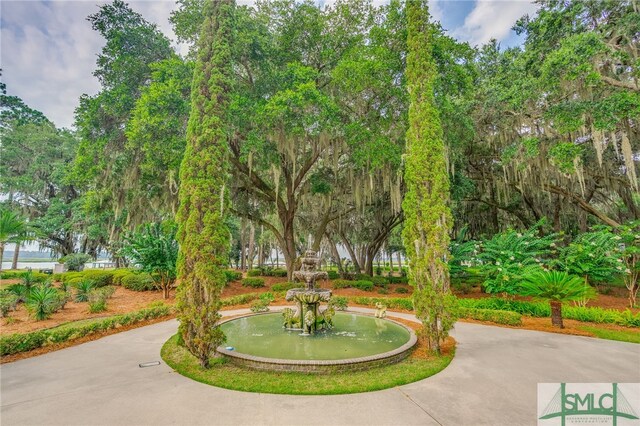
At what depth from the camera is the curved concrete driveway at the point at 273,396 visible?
136 inches

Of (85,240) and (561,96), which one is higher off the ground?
(561,96)

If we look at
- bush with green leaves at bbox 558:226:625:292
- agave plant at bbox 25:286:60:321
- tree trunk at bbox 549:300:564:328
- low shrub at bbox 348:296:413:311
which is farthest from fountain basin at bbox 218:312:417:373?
bush with green leaves at bbox 558:226:625:292

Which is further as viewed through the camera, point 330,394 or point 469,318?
point 469,318

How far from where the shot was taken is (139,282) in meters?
14.0

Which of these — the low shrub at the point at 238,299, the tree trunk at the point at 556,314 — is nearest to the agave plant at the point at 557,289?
the tree trunk at the point at 556,314

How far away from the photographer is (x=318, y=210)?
72.8 feet

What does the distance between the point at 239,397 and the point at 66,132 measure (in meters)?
30.3

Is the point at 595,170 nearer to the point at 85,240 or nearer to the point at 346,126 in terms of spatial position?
the point at 346,126

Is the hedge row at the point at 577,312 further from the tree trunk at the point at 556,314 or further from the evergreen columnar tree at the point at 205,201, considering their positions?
the evergreen columnar tree at the point at 205,201

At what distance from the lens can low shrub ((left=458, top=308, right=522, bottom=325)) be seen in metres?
8.58

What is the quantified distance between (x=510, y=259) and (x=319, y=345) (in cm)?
865

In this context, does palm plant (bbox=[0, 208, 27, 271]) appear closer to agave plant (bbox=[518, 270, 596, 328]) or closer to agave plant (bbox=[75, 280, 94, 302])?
agave plant (bbox=[75, 280, 94, 302])

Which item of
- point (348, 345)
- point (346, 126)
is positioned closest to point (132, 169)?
point (346, 126)

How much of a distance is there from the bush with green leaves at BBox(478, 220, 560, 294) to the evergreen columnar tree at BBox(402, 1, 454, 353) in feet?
19.7
